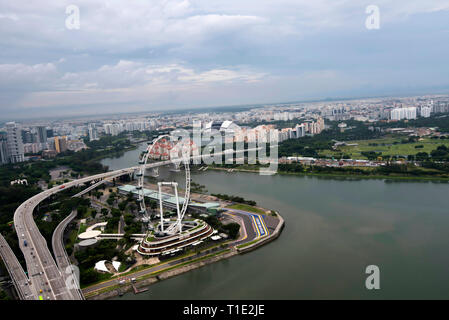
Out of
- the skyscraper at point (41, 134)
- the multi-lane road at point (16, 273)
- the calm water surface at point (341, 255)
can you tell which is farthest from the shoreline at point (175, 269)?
the skyscraper at point (41, 134)

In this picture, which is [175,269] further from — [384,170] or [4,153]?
[4,153]

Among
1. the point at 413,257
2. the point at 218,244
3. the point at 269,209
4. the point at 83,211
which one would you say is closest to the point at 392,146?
the point at 269,209

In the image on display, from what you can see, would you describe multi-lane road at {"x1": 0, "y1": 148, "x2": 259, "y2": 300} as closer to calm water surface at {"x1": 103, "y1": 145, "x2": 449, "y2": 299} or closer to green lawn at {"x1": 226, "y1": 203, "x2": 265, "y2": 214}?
calm water surface at {"x1": 103, "y1": 145, "x2": 449, "y2": 299}

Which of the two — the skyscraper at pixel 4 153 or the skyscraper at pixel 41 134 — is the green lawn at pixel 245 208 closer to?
the skyscraper at pixel 4 153

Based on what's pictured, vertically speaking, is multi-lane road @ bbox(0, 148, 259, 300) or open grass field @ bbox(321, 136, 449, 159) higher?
open grass field @ bbox(321, 136, 449, 159)

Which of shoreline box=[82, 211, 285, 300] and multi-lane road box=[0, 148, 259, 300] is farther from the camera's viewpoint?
shoreline box=[82, 211, 285, 300]

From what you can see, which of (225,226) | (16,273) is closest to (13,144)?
(16,273)

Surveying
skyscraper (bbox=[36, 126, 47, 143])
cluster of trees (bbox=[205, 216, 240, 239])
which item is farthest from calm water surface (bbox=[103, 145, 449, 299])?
skyscraper (bbox=[36, 126, 47, 143])

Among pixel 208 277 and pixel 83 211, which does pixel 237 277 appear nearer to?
pixel 208 277
